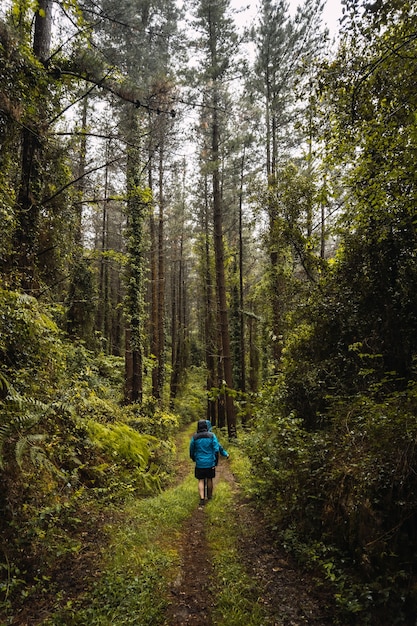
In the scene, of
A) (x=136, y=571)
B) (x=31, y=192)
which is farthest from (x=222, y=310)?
(x=136, y=571)

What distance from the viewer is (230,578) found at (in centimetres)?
390

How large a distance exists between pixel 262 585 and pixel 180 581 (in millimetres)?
992

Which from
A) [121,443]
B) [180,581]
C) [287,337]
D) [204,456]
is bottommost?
[180,581]

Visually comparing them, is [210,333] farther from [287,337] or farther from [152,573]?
[152,573]

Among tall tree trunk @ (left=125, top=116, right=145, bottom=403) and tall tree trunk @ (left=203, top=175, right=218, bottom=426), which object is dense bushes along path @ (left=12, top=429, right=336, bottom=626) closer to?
tall tree trunk @ (left=125, top=116, right=145, bottom=403)

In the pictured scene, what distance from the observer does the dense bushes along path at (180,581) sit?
123 inches

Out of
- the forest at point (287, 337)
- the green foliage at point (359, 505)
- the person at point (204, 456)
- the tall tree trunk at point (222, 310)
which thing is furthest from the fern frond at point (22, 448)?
the tall tree trunk at point (222, 310)

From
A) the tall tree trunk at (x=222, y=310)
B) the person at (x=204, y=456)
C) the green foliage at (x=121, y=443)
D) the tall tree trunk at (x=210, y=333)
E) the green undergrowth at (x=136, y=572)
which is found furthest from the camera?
the tall tree trunk at (x=210, y=333)

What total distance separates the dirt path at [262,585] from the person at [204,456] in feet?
5.49

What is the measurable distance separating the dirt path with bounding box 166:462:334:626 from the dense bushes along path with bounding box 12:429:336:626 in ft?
0.03

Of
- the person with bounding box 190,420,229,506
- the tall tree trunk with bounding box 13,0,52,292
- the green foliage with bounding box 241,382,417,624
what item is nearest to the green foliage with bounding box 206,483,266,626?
the green foliage with bounding box 241,382,417,624

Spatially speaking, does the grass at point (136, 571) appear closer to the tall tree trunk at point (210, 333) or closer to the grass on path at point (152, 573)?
the grass on path at point (152, 573)

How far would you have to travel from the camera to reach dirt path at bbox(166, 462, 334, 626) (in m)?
3.21

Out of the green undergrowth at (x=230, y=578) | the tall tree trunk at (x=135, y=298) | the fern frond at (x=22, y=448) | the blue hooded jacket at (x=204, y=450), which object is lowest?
the green undergrowth at (x=230, y=578)
